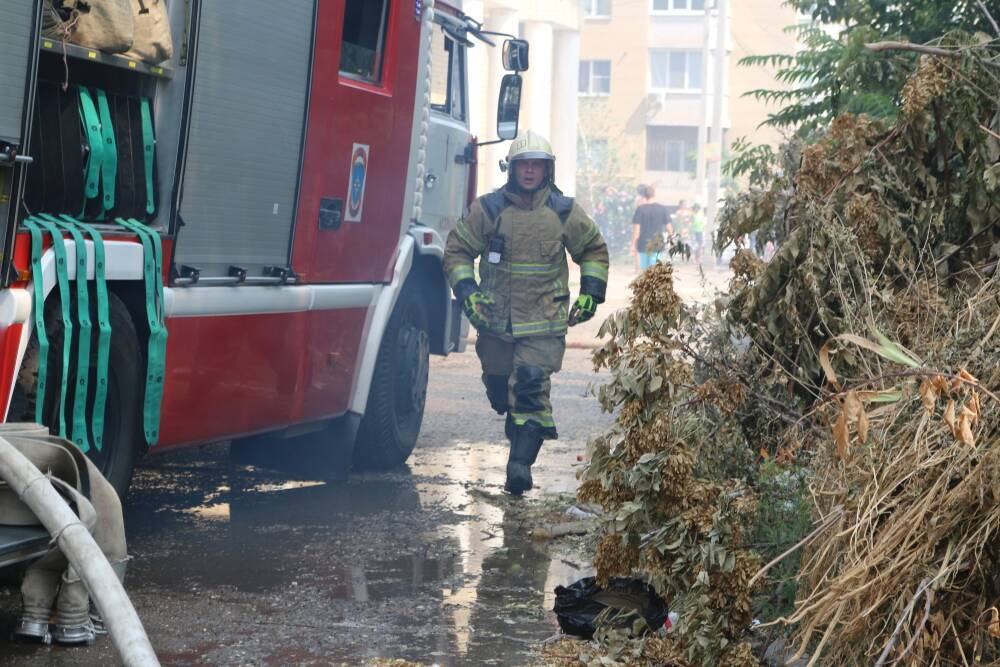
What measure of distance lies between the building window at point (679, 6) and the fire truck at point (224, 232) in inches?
2311

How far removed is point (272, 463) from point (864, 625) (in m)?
4.96

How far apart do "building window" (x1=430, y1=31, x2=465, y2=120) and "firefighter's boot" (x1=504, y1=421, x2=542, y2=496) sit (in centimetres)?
221

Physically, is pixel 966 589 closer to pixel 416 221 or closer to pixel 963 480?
pixel 963 480

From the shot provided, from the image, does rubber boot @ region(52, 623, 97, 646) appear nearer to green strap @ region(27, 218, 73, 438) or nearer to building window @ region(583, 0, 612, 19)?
green strap @ region(27, 218, 73, 438)

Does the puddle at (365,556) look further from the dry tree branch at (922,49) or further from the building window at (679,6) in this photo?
the building window at (679,6)

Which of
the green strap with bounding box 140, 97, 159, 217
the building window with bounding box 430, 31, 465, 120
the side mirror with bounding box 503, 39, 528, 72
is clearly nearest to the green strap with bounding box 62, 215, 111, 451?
the green strap with bounding box 140, 97, 159, 217

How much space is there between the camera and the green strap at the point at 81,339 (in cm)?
505

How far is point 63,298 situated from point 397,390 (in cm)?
347

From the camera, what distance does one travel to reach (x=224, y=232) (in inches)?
240

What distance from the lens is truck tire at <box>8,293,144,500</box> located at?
5098mm

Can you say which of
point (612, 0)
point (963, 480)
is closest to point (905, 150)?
point (963, 480)

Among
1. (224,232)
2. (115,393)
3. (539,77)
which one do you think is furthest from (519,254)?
(539,77)

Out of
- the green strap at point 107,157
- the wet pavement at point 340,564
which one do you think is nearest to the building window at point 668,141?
the wet pavement at point 340,564

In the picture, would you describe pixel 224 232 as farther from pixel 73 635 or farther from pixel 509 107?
pixel 509 107
